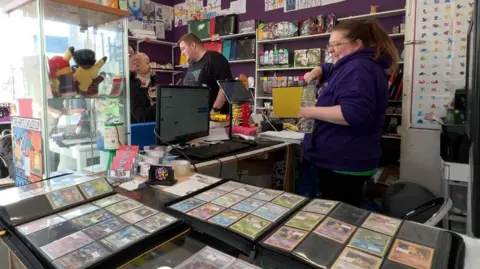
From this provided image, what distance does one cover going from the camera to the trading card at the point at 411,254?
2.26 ft

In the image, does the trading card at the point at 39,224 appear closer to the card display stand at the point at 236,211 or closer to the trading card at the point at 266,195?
the card display stand at the point at 236,211

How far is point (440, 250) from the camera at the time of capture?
74 centimetres

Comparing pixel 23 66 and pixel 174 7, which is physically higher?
pixel 174 7

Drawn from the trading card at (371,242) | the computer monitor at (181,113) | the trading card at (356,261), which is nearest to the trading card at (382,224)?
the trading card at (371,242)

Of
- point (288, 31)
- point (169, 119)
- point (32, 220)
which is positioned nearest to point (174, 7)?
point (288, 31)

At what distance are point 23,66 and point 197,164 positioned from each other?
88cm

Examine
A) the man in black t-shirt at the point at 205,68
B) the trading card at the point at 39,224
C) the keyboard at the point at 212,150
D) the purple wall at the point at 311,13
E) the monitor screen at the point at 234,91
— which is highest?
the purple wall at the point at 311,13

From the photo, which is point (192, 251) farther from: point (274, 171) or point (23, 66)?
point (274, 171)

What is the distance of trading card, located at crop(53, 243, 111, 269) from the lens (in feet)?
2.30

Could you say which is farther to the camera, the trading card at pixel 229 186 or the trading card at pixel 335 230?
the trading card at pixel 229 186

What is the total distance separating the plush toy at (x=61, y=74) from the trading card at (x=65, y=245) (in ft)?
2.72

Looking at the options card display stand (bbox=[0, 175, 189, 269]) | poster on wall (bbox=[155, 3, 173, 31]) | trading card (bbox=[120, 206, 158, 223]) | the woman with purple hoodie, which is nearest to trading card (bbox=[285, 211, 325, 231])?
card display stand (bbox=[0, 175, 189, 269])

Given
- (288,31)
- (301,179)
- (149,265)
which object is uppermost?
(288,31)

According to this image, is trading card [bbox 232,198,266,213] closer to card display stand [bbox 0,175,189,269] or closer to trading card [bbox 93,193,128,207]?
card display stand [bbox 0,175,189,269]
